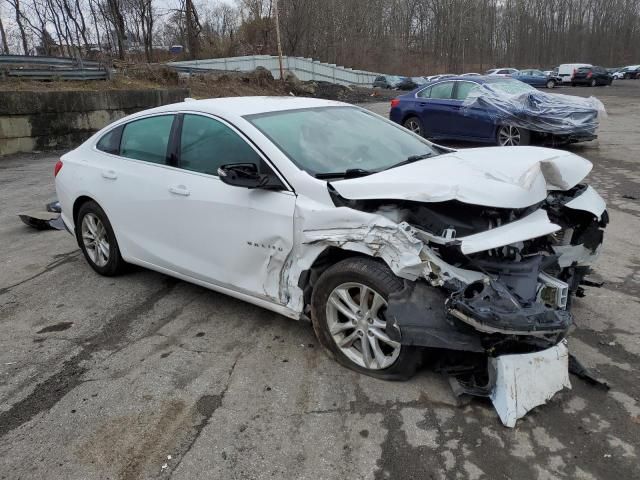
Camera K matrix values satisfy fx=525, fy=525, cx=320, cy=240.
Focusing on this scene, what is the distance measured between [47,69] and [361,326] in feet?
55.8

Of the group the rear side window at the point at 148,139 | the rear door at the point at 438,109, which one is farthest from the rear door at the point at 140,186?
the rear door at the point at 438,109

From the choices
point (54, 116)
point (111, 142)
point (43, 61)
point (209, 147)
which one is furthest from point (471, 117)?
point (43, 61)

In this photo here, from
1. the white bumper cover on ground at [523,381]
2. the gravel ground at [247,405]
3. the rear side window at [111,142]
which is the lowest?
the gravel ground at [247,405]

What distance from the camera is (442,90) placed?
39.8 ft

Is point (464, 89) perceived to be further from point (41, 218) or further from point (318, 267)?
point (318, 267)

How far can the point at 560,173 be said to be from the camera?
135 inches

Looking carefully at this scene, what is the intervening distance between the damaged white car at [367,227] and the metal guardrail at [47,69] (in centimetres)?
1380

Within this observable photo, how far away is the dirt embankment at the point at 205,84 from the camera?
16.3m

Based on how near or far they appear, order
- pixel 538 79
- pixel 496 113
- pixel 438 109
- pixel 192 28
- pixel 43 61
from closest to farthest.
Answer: pixel 496 113, pixel 438 109, pixel 43 61, pixel 538 79, pixel 192 28

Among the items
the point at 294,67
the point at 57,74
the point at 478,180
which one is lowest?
the point at 478,180

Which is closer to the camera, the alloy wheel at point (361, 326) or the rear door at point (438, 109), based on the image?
the alloy wheel at point (361, 326)

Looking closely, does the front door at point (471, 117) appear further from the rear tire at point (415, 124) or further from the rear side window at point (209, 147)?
the rear side window at point (209, 147)

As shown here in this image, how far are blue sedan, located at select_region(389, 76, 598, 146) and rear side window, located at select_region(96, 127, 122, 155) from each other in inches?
324

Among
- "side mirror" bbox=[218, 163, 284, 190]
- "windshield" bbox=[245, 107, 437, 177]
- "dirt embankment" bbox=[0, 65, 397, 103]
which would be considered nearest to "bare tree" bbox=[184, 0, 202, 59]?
"dirt embankment" bbox=[0, 65, 397, 103]
